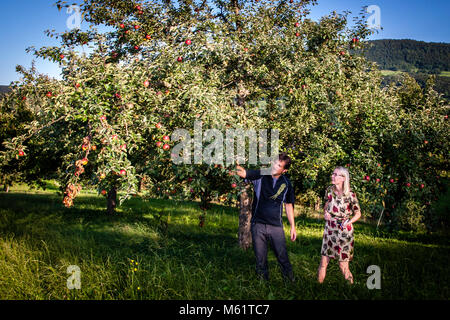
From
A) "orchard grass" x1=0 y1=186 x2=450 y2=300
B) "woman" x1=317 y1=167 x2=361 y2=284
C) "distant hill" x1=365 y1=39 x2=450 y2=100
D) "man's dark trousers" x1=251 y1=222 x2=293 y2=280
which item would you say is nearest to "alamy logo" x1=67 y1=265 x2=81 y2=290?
"orchard grass" x1=0 y1=186 x2=450 y2=300

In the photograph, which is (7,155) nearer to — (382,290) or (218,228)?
(382,290)

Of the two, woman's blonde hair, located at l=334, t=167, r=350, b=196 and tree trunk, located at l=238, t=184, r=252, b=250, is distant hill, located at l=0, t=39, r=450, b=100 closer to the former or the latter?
tree trunk, located at l=238, t=184, r=252, b=250

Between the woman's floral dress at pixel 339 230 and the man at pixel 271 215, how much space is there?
660mm

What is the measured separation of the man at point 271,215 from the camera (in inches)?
167

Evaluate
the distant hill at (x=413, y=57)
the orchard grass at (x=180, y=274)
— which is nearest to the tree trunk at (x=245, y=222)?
the orchard grass at (x=180, y=274)

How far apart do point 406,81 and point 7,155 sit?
35123mm

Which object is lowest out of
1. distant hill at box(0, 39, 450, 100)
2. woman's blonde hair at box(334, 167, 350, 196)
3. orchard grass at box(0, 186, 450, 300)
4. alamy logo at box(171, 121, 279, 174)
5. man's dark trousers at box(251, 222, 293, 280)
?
Result: orchard grass at box(0, 186, 450, 300)

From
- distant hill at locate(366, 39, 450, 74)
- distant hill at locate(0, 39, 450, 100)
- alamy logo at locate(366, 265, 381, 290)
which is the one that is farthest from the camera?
distant hill at locate(366, 39, 450, 74)

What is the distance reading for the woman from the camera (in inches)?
173

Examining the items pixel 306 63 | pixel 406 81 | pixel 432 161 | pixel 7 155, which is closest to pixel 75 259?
pixel 7 155

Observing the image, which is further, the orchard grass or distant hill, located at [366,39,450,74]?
distant hill, located at [366,39,450,74]

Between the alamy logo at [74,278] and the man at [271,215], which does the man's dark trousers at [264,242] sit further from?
the alamy logo at [74,278]

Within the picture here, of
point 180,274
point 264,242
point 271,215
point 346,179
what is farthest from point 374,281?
point 180,274

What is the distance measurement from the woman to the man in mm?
652
